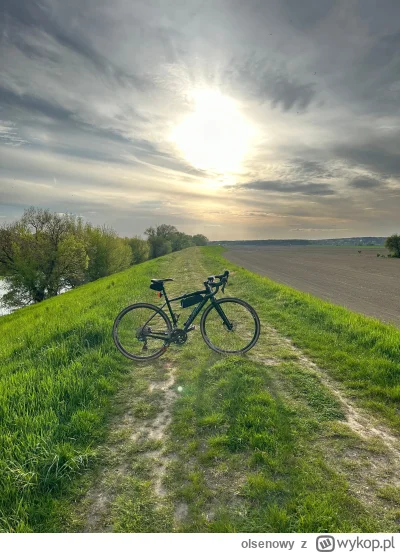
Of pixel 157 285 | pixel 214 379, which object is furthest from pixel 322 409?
pixel 157 285

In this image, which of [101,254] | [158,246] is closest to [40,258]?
[101,254]

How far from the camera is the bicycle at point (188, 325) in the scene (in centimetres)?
659

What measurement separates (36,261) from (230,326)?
3817 cm

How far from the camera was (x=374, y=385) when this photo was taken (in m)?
5.16

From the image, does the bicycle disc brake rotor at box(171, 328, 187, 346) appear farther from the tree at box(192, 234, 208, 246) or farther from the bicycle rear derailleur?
the tree at box(192, 234, 208, 246)

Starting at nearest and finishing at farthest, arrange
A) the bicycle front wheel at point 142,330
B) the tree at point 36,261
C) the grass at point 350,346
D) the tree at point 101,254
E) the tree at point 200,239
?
the grass at point 350,346 < the bicycle front wheel at point 142,330 < the tree at point 36,261 < the tree at point 101,254 < the tree at point 200,239

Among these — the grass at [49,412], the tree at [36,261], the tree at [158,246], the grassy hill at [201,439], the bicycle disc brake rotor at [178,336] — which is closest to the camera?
the grassy hill at [201,439]

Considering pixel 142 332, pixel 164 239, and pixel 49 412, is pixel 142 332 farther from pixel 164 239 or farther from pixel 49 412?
pixel 164 239

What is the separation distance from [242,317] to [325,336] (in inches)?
101

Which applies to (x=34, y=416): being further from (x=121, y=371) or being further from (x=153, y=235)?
(x=153, y=235)

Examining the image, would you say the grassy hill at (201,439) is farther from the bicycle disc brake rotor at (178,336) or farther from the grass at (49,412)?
the bicycle disc brake rotor at (178,336)

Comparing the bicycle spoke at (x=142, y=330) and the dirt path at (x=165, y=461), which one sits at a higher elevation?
the bicycle spoke at (x=142, y=330)

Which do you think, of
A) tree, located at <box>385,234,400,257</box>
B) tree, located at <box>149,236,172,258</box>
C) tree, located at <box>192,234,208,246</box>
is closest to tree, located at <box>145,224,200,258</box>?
tree, located at <box>149,236,172,258</box>

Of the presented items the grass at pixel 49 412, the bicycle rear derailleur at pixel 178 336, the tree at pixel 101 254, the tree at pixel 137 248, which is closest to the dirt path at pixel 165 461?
the grass at pixel 49 412
